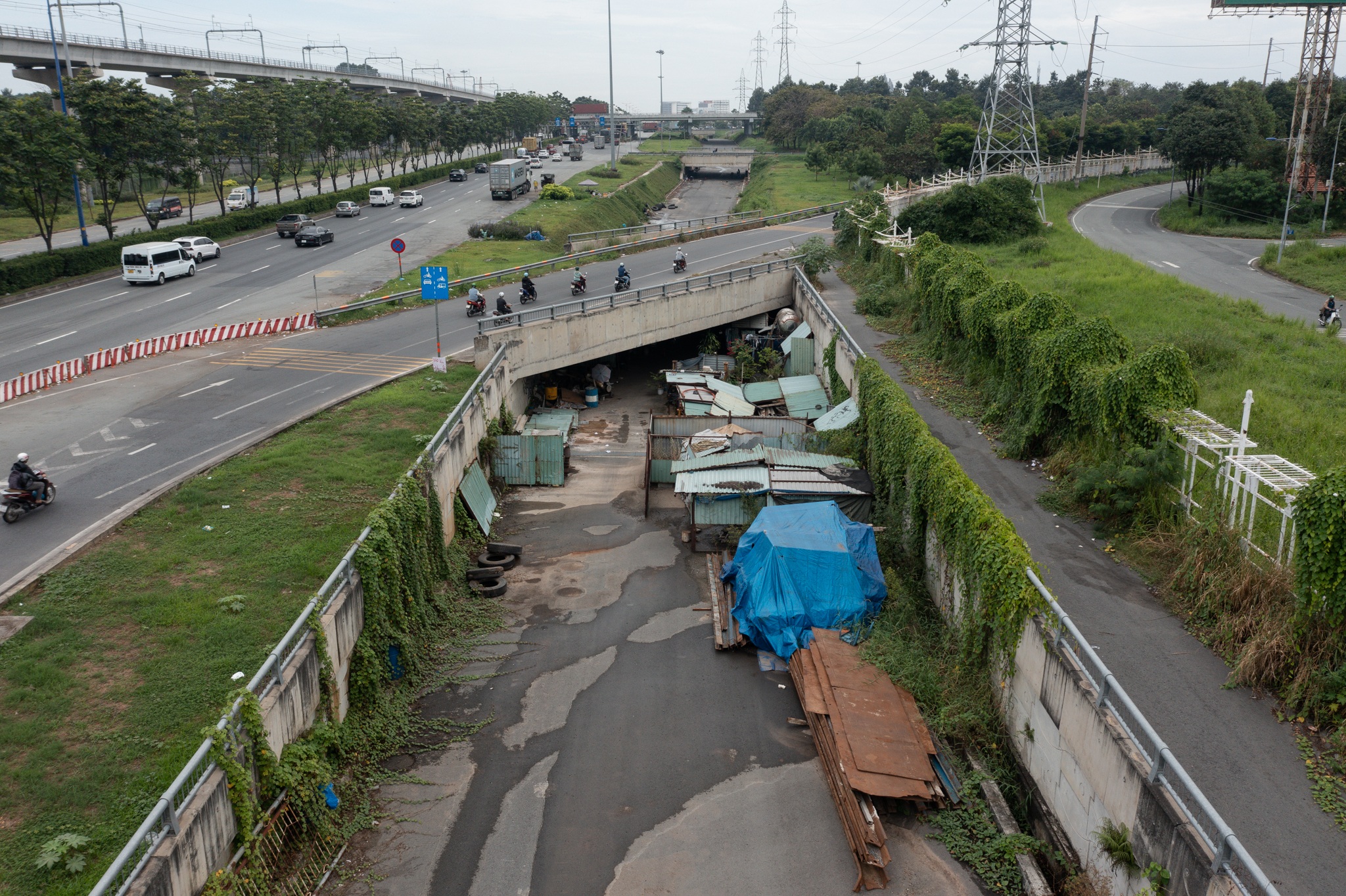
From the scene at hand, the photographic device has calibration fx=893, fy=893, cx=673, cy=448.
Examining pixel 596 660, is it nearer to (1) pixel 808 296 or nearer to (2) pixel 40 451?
(2) pixel 40 451

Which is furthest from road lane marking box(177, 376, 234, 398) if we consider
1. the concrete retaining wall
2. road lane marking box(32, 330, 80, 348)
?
road lane marking box(32, 330, 80, 348)

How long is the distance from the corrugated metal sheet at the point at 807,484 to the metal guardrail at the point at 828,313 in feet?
17.8

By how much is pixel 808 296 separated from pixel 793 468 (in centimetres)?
1827

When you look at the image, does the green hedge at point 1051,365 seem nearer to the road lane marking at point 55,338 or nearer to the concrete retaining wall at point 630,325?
the concrete retaining wall at point 630,325

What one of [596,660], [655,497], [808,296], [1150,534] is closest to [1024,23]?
[808,296]

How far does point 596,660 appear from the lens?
66.9 feet

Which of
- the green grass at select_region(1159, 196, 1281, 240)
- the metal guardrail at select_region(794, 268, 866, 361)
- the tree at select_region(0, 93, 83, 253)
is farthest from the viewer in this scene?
the green grass at select_region(1159, 196, 1281, 240)

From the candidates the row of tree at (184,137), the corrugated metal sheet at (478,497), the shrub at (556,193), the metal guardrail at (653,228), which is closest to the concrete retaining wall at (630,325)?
the corrugated metal sheet at (478,497)

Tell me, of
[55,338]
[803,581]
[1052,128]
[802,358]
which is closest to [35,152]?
[55,338]

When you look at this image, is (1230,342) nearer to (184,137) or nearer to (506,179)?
(184,137)

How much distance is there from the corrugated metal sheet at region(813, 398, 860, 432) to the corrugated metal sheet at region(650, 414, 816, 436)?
96cm

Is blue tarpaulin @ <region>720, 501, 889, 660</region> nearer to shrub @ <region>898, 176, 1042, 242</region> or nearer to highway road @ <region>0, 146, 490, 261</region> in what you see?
shrub @ <region>898, 176, 1042, 242</region>

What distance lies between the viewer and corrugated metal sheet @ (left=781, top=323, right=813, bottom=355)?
40.8 meters

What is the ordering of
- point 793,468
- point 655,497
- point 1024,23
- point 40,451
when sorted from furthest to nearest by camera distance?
point 1024,23 < point 655,497 < point 793,468 < point 40,451
